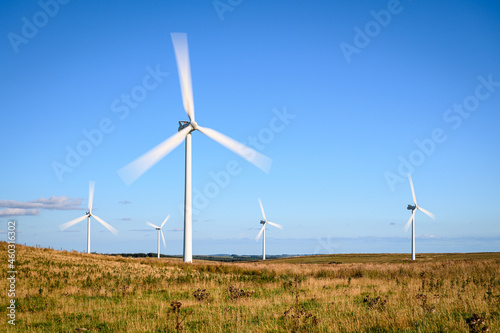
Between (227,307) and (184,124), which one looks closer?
(227,307)

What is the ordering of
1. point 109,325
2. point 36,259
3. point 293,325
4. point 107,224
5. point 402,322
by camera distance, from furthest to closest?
point 107,224 → point 36,259 → point 109,325 → point 293,325 → point 402,322

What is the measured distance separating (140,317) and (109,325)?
1363 mm

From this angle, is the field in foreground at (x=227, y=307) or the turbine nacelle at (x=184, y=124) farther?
the turbine nacelle at (x=184, y=124)

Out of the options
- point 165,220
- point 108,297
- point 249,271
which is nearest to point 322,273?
point 249,271

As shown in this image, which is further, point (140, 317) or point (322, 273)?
point (322, 273)

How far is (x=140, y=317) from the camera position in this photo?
14383 millimetres

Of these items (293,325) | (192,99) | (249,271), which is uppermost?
(192,99)

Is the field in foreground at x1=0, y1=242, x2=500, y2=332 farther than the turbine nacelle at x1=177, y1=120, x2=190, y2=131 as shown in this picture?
No

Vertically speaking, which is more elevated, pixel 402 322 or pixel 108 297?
pixel 402 322

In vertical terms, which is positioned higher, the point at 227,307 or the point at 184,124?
the point at 184,124

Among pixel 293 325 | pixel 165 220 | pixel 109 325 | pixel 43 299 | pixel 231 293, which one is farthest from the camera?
pixel 165 220

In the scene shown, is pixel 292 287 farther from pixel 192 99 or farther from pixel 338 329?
pixel 192 99

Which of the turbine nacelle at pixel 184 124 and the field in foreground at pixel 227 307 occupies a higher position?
the turbine nacelle at pixel 184 124

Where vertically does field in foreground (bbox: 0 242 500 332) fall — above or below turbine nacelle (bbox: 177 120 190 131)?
below
